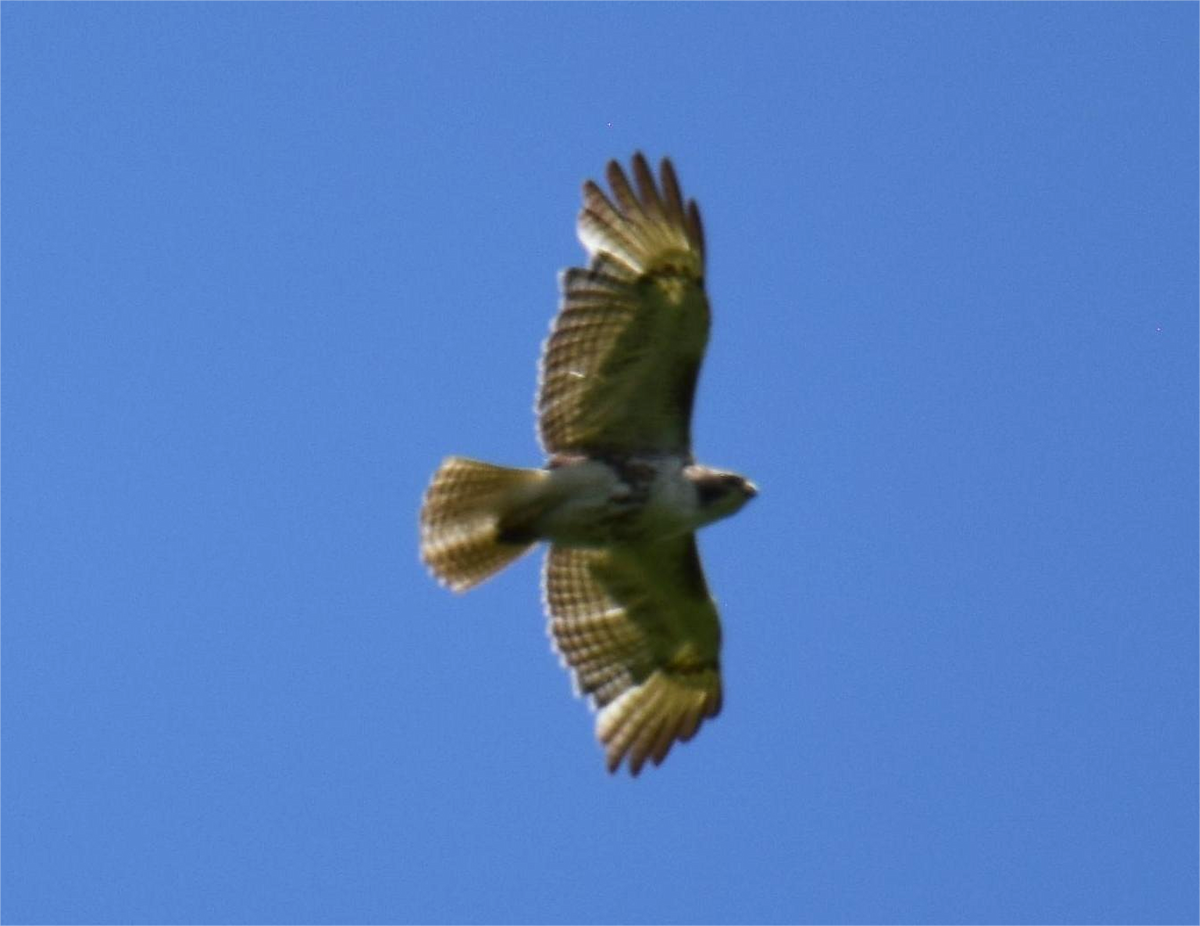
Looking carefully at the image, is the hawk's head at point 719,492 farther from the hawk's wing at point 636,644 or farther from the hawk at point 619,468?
the hawk's wing at point 636,644

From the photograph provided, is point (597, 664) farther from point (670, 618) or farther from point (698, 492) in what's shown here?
point (698, 492)

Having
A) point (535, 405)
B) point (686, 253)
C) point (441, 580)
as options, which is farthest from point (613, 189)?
point (441, 580)

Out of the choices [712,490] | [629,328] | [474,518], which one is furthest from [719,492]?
[474,518]

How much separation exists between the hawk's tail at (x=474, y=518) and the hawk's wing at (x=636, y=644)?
0.74m

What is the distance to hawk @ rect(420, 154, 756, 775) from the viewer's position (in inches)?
568

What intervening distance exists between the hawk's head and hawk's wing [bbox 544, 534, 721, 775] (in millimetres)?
946

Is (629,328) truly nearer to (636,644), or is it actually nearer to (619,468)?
(619,468)

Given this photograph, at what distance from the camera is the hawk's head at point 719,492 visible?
1482 centimetres

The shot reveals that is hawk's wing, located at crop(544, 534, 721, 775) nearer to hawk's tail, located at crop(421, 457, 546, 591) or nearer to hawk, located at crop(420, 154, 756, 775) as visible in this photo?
hawk, located at crop(420, 154, 756, 775)

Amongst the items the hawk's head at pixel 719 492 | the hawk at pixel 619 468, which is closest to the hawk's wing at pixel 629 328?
the hawk at pixel 619 468

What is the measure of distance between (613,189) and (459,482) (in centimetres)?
198

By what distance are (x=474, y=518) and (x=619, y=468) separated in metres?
0.92

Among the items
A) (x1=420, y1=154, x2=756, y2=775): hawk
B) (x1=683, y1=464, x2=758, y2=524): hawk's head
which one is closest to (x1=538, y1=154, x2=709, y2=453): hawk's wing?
(x1=420, y1=154, x2=756, y2=775): hawk

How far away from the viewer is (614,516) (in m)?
14.9
